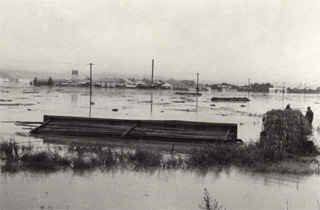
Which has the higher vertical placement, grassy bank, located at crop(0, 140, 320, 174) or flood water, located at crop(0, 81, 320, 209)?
grassy bank, located at crop(0, 140, 320, 174)

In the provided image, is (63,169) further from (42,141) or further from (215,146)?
(42,141)

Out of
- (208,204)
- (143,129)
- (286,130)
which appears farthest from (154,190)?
(143,129)

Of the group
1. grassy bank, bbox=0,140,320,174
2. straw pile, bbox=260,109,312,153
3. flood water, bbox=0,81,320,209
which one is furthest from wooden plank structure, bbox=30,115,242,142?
flood water, bbox=0,81,320,209

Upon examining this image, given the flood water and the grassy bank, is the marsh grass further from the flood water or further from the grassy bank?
the grassy bank

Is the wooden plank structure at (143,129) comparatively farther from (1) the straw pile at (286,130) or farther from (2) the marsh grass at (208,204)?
(2) the marsh grass at (208,204)

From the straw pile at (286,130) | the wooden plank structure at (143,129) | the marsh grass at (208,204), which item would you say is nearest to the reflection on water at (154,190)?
the marsh grass at (208,204)

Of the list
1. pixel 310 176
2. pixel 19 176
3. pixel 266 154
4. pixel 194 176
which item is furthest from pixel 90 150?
pixel 310 176
